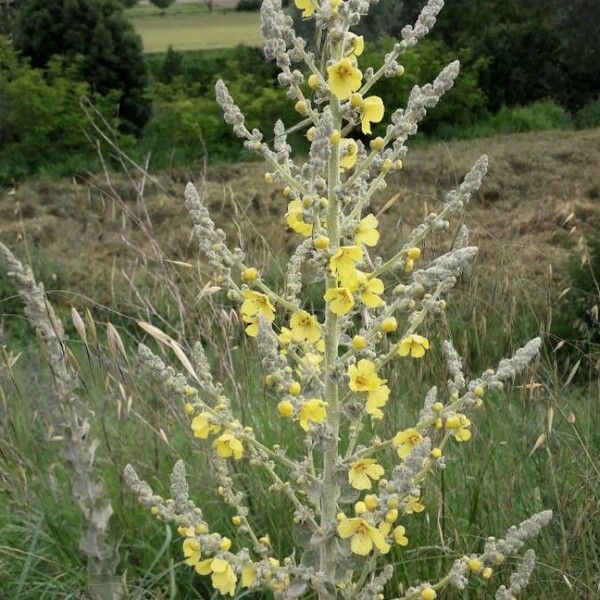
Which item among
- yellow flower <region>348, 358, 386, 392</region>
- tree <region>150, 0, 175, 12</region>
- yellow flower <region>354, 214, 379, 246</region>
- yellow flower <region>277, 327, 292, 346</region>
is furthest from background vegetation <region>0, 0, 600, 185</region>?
yellow flower <region>348, 358, 386, 392</region>

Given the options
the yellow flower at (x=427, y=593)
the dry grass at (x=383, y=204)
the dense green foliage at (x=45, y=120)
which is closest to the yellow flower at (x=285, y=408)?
the yellow flower at (x=427, y=593)

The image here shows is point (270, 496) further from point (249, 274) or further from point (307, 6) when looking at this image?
point (307, 6)

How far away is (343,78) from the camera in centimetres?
217

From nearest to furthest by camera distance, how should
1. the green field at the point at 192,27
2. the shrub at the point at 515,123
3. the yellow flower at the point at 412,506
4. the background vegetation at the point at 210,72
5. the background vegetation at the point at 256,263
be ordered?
the yellow flower at the point at 412,506 < the background vegetation at the point at 256,263 < the background vegetation at the point at 210,72 < the shrub at the point at 515,123 < the green field at the point at 192,27

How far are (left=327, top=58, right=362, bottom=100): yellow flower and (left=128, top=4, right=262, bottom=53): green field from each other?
2003 centimetres

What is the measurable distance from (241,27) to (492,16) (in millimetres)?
5490

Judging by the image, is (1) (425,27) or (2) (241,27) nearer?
(1) (425,27)

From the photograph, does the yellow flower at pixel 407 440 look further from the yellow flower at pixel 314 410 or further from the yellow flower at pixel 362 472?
the yellow flower at pixel 314 410

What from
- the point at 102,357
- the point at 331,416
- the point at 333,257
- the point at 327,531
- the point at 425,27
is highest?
the point at 425,27

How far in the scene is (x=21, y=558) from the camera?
3.43 m

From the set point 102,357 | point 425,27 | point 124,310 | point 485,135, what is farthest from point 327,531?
point 485,135

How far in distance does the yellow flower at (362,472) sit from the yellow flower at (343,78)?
0.85 m

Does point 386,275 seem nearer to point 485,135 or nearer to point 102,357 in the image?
point 102,357

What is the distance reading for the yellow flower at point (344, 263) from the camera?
2191mm
